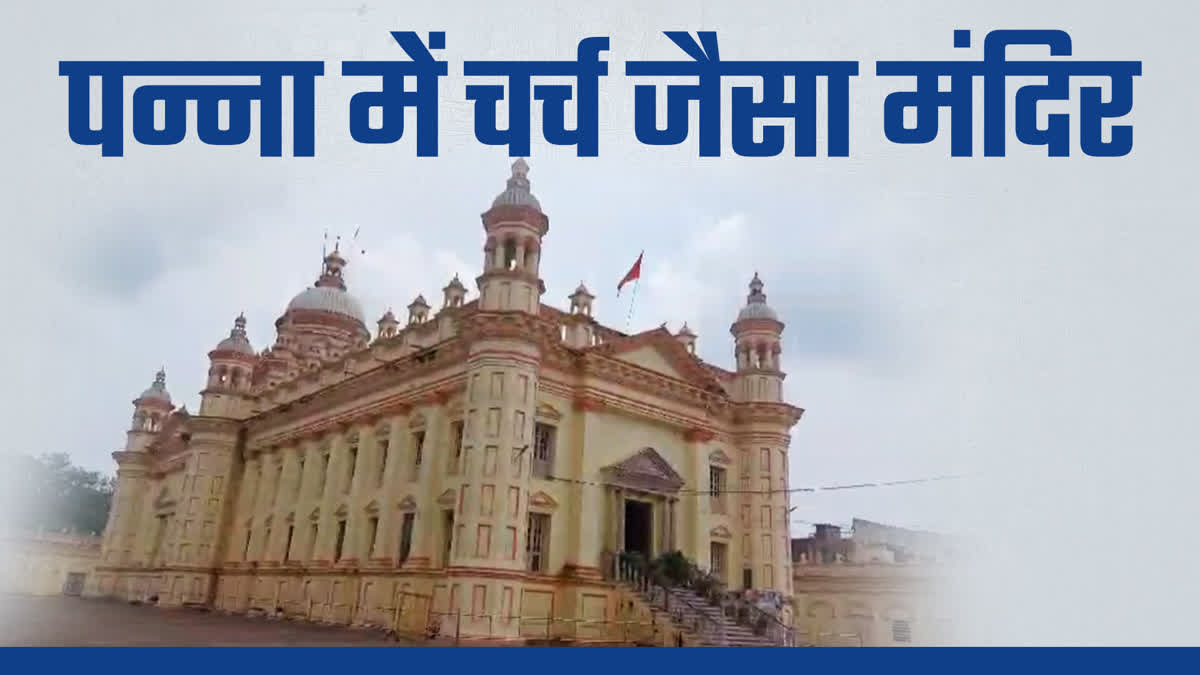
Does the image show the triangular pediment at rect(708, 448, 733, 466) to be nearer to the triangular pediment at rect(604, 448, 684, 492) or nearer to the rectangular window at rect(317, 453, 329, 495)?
the triangular pediment at rect(604, 448, 684, 492)

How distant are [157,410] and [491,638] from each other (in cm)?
3229

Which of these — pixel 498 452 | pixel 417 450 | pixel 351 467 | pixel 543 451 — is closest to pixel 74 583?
pixel 351 467

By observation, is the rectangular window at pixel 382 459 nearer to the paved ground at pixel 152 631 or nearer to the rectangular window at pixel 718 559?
the paved ground at pixel 152 631

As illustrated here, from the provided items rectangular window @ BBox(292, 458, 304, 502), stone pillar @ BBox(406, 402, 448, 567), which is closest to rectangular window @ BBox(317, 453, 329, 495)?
rectangular window @ BBox(292, 458, 304, 502)

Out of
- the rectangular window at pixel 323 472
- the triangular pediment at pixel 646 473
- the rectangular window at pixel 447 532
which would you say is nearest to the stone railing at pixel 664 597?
the triangular pediment at pixel 646 473

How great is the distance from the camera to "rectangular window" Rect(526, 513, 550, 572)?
21109 mm

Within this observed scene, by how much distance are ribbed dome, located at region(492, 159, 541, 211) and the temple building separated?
0.06 metres

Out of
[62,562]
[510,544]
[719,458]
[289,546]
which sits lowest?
[62,562]

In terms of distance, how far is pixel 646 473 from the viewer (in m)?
23.5

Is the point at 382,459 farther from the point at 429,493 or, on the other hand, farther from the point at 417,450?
the point at 429,493

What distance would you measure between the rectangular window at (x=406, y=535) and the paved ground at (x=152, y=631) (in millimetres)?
2297

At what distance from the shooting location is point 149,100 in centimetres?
1038

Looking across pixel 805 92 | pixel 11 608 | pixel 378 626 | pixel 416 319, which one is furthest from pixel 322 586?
pixel 805 92

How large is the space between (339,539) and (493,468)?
9.29 meters
